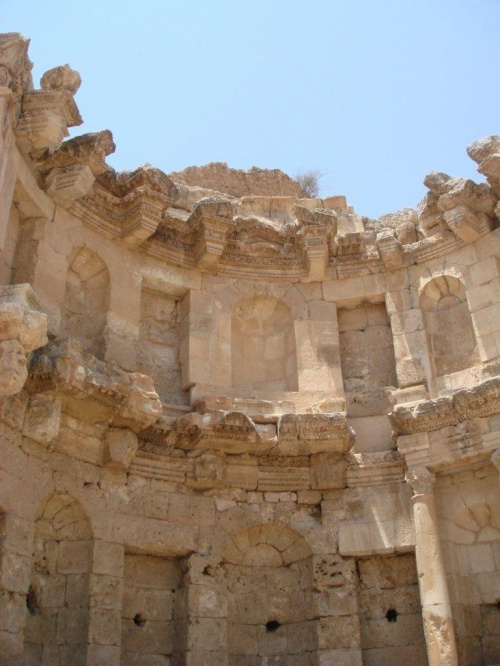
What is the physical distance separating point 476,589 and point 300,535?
7.31 ft

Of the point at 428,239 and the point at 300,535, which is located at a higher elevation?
the point at 428,239

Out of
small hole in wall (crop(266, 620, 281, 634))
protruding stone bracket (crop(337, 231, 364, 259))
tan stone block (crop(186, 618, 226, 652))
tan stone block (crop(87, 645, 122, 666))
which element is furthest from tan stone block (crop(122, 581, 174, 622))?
protruding stone bracket (crop(337, 231, 364, 259))

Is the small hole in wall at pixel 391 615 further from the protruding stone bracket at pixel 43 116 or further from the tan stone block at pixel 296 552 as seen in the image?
the protruding stone bracket at pixel 43 116

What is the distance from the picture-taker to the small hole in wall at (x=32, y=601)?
28.9ft

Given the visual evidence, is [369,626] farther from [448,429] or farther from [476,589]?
[448,429]

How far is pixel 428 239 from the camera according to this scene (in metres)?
11.7

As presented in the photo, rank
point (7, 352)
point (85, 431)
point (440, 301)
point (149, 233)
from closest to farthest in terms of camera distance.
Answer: point (7, 352) < point (85, 431) < point (149, 233) < point (440, 301)

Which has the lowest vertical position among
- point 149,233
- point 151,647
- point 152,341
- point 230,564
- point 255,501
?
point 151,647

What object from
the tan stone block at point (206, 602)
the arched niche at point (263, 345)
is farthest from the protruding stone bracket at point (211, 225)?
the tan stone block at point (206, 602)

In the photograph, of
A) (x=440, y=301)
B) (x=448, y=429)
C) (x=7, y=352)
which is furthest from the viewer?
(x=440, y=301)

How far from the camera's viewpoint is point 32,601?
8844 millimetres

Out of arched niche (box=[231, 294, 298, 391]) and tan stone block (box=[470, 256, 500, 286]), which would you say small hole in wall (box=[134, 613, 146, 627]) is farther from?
tan stone block (box=[470, 256, 500, 286])

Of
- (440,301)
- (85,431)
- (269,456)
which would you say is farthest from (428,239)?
(85,431)

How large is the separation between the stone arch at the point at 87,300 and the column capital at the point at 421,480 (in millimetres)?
4181
